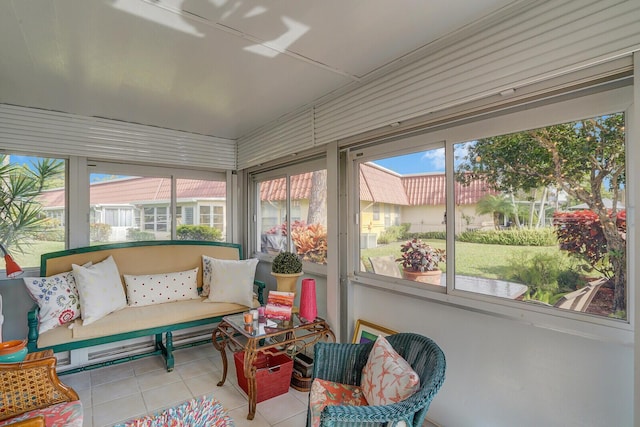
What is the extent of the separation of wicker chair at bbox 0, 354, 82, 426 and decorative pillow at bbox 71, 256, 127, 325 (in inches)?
38.2

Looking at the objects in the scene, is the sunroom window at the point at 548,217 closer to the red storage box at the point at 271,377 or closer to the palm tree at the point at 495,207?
the palm tree at the point at 495,207

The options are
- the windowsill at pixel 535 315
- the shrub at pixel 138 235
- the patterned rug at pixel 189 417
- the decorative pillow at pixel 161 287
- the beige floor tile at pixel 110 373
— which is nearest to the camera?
the windowsill at pixel 535 315

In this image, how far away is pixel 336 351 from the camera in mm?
1854

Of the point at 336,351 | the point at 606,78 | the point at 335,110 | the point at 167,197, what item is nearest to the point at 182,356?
the point at 167,197

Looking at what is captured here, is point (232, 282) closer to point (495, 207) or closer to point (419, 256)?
point (419, 256)

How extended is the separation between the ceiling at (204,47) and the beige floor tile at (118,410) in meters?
2.40

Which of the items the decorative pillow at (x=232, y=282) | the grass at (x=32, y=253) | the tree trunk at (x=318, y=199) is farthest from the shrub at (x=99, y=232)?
the tree trunk at (x=318, y=199)

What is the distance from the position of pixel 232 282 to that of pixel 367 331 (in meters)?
1.50

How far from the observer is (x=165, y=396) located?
2471mm

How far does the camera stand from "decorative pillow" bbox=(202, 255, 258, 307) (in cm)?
321

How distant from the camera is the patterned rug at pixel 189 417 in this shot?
2.10m

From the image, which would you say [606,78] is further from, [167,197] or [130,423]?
[167,197]

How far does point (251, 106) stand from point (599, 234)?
103 inches

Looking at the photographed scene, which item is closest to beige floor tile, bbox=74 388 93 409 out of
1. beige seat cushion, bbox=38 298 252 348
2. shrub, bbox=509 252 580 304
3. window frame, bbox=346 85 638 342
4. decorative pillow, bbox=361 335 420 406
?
beige seat cushion, bbox=38 298 252 348
